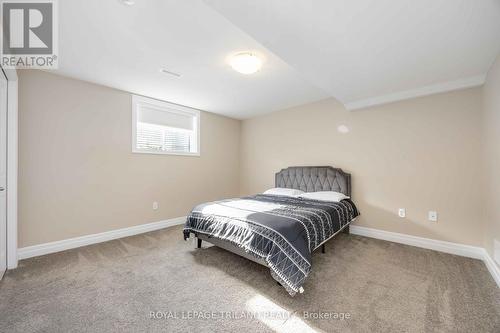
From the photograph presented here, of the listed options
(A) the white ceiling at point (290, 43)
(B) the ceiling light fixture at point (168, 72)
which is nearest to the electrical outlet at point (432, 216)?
(A) the white ceiling at point (290, 43)

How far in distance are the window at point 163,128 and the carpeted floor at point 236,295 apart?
191 centimetres

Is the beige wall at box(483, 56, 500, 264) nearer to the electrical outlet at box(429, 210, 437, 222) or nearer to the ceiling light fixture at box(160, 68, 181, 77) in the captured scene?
the electrical outlet at box(429, 210, 437, 222)

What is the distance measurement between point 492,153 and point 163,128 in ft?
15.4

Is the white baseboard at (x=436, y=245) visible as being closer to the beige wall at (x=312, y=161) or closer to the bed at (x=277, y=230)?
the beige wall at (x=312, y=161)

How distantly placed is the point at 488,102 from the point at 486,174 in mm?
836

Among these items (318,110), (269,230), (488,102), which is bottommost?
(269,230)

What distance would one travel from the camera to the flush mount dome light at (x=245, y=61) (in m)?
2.35

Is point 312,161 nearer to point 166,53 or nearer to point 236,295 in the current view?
point 236,295

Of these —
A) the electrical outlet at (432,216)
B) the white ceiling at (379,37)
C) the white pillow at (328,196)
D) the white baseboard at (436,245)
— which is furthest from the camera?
the white pillow at (328,196)

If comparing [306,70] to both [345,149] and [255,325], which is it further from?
[255,325]

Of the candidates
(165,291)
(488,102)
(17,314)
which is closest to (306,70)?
→ (488,102)

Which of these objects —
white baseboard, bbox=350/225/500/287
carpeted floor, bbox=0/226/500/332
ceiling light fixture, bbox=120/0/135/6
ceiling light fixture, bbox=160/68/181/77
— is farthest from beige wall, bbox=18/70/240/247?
white baseboard, bbox=350/225/500/287

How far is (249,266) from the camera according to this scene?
7.86 feet

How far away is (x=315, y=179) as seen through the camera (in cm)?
390
